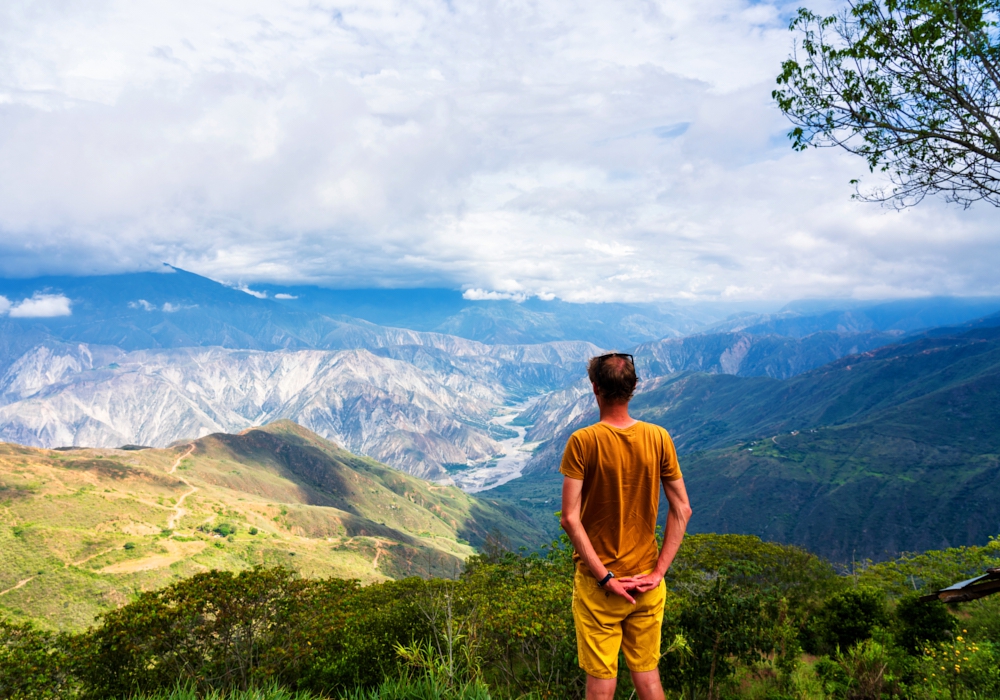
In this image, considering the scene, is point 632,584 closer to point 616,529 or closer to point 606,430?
point 616,529

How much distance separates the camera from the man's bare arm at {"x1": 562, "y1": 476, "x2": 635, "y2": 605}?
4.35 m

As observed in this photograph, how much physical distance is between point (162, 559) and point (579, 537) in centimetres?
8634

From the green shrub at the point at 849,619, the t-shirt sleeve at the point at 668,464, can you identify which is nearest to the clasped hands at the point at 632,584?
the t-shirt sleeve at the point at 668,464

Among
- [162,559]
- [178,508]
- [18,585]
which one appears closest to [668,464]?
[18,585]

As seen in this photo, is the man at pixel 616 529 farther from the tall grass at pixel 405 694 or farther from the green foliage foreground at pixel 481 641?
the green foliage foreground at pixel 481 641

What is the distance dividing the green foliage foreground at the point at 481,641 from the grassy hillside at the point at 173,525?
1265 inches

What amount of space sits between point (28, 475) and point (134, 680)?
100 m

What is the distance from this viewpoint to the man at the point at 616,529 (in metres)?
4.40

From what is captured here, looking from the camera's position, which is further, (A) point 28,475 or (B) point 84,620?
(A) point 28,475

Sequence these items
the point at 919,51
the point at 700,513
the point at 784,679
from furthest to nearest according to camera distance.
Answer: the point at 700,513 < the point at 784,679 < the point at 919,51

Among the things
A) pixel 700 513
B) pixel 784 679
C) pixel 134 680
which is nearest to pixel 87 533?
pixel 134 680

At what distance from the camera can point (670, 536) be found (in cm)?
494

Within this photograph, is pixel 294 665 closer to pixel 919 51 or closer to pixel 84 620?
pixel 919 51

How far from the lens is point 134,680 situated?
1463cm
